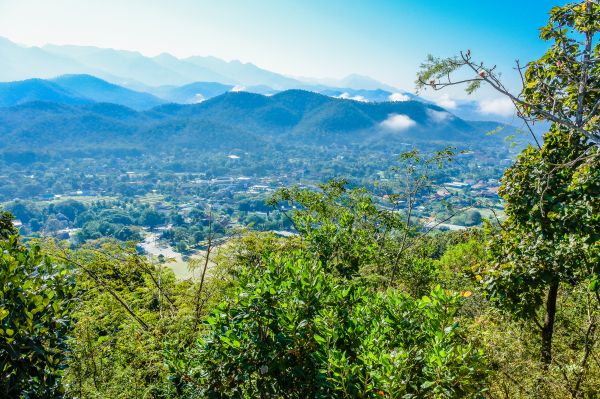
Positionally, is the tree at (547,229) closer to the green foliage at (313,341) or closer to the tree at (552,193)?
the tree at (552,193)

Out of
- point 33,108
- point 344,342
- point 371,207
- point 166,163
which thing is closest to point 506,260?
point 344,342

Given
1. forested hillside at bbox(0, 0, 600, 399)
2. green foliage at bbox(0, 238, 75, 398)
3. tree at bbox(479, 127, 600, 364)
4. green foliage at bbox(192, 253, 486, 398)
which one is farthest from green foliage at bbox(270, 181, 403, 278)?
green foliage at bbox(0, 238, 75, 398)

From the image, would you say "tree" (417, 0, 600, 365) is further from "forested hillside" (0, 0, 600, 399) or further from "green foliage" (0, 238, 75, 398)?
"green foliage" (0, 238, 75, 398)

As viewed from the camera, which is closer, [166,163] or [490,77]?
[490,77]

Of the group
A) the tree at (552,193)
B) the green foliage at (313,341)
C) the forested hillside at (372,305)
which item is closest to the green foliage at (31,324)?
the forested hillside at (372,305)

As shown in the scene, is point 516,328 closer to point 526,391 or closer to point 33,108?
point 526,391

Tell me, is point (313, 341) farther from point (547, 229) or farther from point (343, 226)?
point (343, 226)
